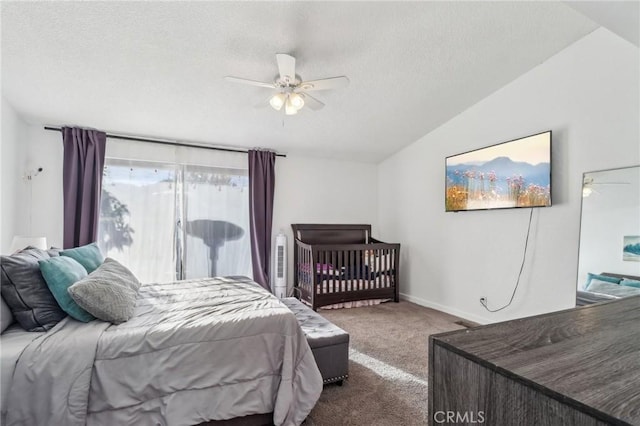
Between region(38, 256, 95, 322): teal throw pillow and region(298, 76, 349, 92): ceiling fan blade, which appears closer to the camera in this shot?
region(38, 256, 95, 322): teal throw pillow

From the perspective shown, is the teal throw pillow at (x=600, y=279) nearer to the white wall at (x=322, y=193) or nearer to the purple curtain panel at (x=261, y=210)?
the white wall at (x=322, y=193)

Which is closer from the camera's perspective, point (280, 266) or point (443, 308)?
point (443, 308)

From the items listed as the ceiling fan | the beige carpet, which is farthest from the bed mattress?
the ceiling fan

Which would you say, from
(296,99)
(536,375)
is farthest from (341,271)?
(536,375)

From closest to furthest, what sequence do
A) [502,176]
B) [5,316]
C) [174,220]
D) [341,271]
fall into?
[5,316]
[502,176]
[174,220]
[341,271]

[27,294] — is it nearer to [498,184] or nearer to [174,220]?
[174,220]

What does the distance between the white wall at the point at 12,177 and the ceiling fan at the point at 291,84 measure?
230cm

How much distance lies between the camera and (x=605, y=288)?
236 centimetres

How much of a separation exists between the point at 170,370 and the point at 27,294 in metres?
0.83

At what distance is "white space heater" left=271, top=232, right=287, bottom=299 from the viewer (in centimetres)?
418

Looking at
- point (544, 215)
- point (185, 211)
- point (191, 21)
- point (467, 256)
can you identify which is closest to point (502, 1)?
point (544, 215)

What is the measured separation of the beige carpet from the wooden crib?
0.35 m

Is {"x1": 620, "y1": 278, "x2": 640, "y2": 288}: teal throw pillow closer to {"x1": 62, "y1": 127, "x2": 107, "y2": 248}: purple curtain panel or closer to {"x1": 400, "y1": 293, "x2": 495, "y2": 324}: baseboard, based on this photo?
{"x1": 400, "y1": 293, "x2": 495, "y2": 324}: baseboard

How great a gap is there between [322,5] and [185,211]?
2.90m
